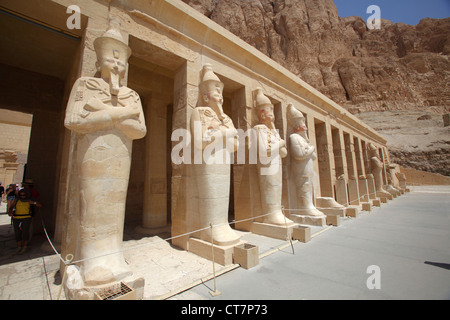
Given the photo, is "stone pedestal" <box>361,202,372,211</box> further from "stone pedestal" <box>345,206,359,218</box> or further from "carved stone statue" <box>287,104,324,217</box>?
"carved stone statue" <box>287,104,324,217</box>

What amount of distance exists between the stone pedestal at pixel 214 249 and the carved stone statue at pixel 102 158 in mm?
1196

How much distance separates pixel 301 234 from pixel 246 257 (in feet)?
5.44

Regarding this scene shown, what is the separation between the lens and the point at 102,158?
2334 millimetres

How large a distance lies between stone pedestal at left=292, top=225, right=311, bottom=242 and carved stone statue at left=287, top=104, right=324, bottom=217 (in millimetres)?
1373

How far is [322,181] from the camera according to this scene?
8.27 m

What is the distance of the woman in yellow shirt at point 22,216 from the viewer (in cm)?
355

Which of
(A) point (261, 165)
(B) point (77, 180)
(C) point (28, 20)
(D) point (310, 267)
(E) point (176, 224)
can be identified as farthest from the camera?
(A) point (261, 165)

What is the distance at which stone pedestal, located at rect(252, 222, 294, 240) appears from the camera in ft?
13.1

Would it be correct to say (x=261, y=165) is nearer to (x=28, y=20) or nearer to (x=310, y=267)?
(x=310, y=267)

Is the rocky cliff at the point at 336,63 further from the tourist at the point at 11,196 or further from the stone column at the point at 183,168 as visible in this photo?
the tourist at the point at 11,196

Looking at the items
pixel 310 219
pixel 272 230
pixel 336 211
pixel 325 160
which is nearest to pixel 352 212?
pixel 336 211

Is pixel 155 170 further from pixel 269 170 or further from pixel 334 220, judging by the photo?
pixel 334 220
